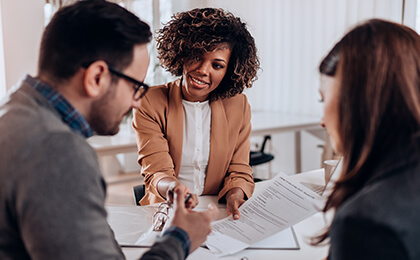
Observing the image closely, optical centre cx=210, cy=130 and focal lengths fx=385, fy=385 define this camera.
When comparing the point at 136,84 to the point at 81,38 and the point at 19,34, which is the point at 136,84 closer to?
the point at 81,38

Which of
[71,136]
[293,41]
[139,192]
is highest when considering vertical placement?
[71,136]

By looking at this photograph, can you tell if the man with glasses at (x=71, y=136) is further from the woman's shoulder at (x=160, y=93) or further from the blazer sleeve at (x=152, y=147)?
the woman's shoulder at (x=160, y=93)

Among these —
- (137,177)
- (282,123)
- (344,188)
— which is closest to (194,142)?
(344,188)

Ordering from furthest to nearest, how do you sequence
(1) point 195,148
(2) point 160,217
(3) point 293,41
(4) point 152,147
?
(3) point 293,41 → (1) point 195,148 → (4) point 152,147 → (2) point 160,217

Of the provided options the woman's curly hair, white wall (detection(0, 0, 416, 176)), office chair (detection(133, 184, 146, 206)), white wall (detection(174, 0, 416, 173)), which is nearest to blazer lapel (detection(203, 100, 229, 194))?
the woman's curly hair

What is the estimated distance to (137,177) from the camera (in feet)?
14.3

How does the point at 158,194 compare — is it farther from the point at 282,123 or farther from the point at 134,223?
the point at 282,123

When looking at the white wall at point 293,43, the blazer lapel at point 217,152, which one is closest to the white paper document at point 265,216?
the blazer lapel at point 217,152

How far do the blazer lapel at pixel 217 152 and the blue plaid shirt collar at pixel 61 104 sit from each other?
92cm

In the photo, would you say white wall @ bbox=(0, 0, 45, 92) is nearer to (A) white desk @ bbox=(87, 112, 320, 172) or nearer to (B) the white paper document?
(A) white desk @ bbox=(87, 112, 320, 172)

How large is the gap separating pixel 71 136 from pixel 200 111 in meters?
1.09

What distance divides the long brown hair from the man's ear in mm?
439

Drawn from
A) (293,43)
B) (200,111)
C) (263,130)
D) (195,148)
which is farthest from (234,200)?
(293,43)

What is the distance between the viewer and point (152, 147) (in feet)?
5.05
